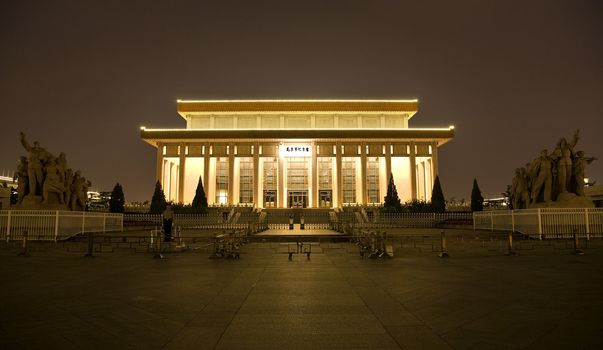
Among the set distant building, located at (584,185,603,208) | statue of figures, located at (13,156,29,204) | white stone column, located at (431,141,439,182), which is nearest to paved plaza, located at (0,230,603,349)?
statue of figures, located at (13,156,29,204)

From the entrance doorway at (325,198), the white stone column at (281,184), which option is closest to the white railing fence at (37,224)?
the white stone column at (281,184)

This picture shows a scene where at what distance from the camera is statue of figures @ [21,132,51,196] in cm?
2069

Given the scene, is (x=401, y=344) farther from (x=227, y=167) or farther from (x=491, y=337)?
(x=227, y=167)

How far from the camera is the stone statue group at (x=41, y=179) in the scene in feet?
67.6

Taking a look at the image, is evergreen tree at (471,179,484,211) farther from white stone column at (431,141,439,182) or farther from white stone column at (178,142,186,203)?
white stone column at (178,142,186,203)

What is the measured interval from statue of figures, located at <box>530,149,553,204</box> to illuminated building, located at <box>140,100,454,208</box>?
30.2m

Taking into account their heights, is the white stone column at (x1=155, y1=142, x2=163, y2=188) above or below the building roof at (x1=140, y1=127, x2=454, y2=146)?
below

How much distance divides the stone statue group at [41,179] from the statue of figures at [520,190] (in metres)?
24.1

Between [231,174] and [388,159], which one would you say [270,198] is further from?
[388,159]

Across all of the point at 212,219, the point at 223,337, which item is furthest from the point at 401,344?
the point at 212,219

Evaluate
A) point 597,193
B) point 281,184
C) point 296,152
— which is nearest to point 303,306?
point 281,184

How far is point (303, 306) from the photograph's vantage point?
19.2 ft

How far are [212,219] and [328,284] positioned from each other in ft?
84.8

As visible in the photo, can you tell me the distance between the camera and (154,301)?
243 inches
